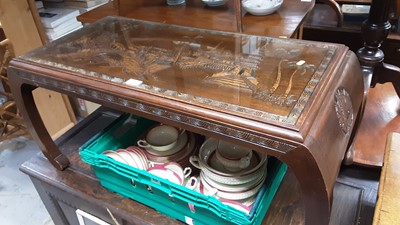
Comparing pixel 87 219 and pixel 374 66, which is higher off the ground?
pixel 374 66

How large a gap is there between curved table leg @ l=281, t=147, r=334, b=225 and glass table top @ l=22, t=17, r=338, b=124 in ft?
0.20

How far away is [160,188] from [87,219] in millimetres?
403

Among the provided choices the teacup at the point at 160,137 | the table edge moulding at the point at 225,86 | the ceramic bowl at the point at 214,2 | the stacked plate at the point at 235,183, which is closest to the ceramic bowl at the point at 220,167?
the stacked plate at the point at 235,183

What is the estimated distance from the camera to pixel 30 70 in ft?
2.78

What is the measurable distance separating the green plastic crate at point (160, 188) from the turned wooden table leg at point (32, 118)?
179 millimetres

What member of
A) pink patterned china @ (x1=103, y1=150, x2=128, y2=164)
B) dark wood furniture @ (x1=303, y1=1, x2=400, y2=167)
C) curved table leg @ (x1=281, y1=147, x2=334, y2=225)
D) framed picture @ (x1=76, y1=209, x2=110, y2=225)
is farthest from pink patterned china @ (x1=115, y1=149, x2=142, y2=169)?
dark wood furniture @ (x1=303, y1=1, x2=400, y2=167)

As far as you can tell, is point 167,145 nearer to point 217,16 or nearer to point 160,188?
point 160,188

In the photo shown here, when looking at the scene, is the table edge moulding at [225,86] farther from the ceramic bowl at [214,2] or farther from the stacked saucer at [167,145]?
the ceramic bowl at [214,2]

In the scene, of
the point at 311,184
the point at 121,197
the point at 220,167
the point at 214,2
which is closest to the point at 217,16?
the point at 214,2

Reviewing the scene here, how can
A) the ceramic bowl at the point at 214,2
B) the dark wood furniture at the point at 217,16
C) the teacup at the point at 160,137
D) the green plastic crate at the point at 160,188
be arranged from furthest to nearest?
1. the ceramic bowl at the point at 214,2
2. the dark wood furniture at the point at 217,16
3. the teacup at the point at 160,137
4. the green plastic crate at the point at 160,188

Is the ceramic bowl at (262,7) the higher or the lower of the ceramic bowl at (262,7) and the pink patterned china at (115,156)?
the higher

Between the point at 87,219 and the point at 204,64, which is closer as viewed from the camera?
the point at 204,64

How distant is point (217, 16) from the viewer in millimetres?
1304

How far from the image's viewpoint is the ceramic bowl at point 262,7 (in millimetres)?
1242
